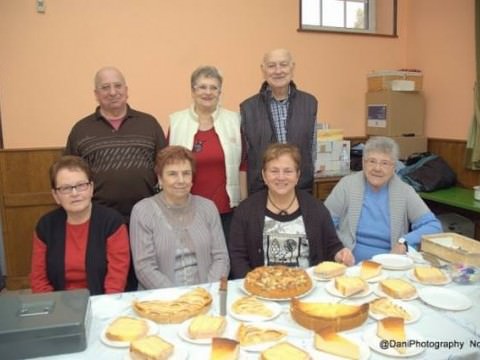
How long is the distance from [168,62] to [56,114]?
100 centimetres

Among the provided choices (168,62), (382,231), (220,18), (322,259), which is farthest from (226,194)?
(220,18)

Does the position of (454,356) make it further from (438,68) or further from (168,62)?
(438,68)

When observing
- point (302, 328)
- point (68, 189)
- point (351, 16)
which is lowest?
point (302, 328)

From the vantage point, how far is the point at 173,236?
6.13 feet

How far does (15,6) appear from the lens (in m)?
3.22

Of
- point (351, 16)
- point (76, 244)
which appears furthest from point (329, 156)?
point (76, 244)

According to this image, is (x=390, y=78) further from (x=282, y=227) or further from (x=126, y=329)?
(x=126, y=329)

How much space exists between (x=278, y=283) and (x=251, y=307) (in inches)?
6.1

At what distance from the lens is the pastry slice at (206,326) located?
1.19 meters

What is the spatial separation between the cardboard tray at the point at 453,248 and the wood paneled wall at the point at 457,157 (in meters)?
2.10

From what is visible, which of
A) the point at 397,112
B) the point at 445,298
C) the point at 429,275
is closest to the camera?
the point at 445,298

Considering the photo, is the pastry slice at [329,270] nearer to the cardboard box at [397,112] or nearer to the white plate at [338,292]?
the white plate at [338,292]

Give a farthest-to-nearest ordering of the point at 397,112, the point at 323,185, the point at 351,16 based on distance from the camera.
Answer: the point at 351,16 < the point at 397,112 < the point at 323,185

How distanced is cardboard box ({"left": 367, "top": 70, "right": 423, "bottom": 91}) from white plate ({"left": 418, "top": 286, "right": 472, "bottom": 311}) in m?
2.91
